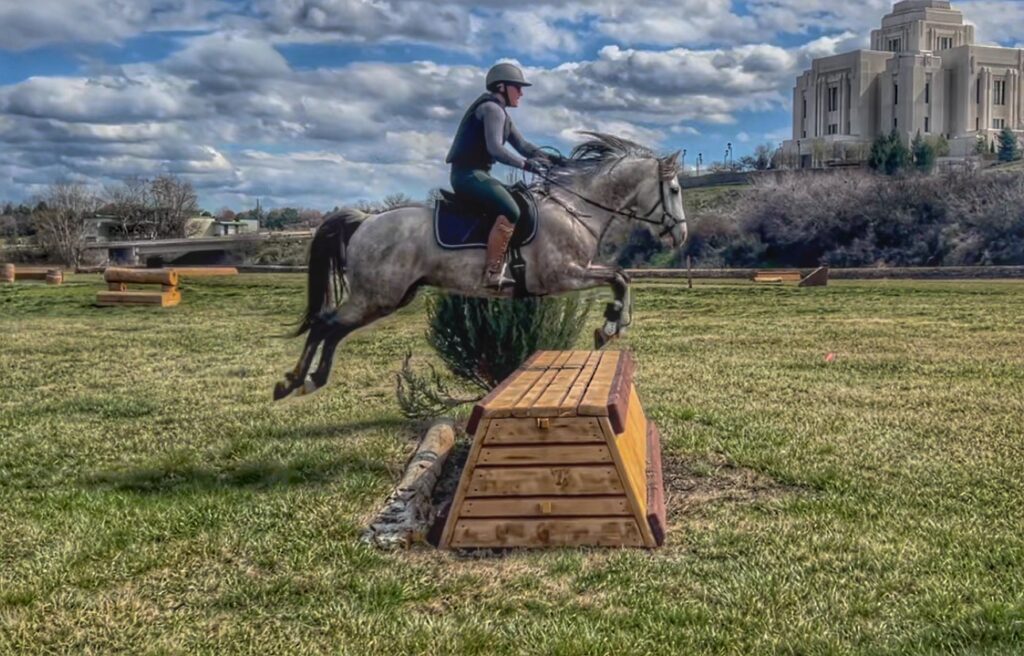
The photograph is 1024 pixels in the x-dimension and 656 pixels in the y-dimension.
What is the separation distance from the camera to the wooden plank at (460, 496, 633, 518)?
542 cm

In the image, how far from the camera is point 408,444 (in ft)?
26.6

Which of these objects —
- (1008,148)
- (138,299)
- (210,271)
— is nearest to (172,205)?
(210,271)

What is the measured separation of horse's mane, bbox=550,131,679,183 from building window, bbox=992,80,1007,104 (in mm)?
110084

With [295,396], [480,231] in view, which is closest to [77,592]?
[295,396]

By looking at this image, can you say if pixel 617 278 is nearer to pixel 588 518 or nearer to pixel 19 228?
pixel 588 518

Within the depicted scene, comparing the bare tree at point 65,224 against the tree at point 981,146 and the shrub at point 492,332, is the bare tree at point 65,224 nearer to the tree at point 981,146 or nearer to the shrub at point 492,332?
the shrub at point 492,332

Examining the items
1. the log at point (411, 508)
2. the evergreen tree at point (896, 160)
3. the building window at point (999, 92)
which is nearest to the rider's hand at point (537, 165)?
the log at point (411, 508)

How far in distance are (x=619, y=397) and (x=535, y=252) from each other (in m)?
1.14

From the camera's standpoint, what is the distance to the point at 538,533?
5438 millimetres

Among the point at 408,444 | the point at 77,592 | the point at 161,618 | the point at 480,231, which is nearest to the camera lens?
the point at 161,618

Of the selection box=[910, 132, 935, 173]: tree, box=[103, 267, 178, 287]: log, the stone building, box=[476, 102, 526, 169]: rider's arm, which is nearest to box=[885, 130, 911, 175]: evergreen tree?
box=[910, 132, 935, 173]: tree

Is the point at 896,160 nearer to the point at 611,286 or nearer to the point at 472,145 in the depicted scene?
the point at 611,286

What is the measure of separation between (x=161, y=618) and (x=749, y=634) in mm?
2595

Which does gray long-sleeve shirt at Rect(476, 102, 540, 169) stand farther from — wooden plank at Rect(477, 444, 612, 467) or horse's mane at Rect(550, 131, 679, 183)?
wooden plank at Rect(477, 444, 612, 467)
